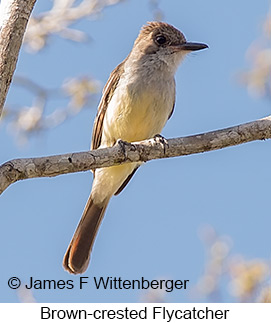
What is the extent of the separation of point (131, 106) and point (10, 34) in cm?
156

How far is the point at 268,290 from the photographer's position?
12.5 feet

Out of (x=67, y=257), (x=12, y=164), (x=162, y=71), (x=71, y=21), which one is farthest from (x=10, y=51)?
(x=71, y=21)

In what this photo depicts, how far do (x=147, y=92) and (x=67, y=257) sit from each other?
1.54 m

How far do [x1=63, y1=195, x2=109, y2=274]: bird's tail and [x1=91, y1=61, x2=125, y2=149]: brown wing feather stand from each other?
63 cm

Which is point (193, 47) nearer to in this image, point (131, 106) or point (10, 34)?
point (131, 106)

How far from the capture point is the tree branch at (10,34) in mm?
3266

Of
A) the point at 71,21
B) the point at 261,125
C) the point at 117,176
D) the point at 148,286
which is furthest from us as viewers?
the point at 71,21

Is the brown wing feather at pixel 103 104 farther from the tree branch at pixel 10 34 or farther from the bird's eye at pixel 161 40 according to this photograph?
→ the tree branch at pixel 10 34

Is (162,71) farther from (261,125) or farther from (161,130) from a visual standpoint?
(261,125)

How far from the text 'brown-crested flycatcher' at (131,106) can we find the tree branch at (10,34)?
4.87 feet

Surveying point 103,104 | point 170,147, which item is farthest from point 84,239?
point 170,147

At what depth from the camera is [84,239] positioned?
523cm
